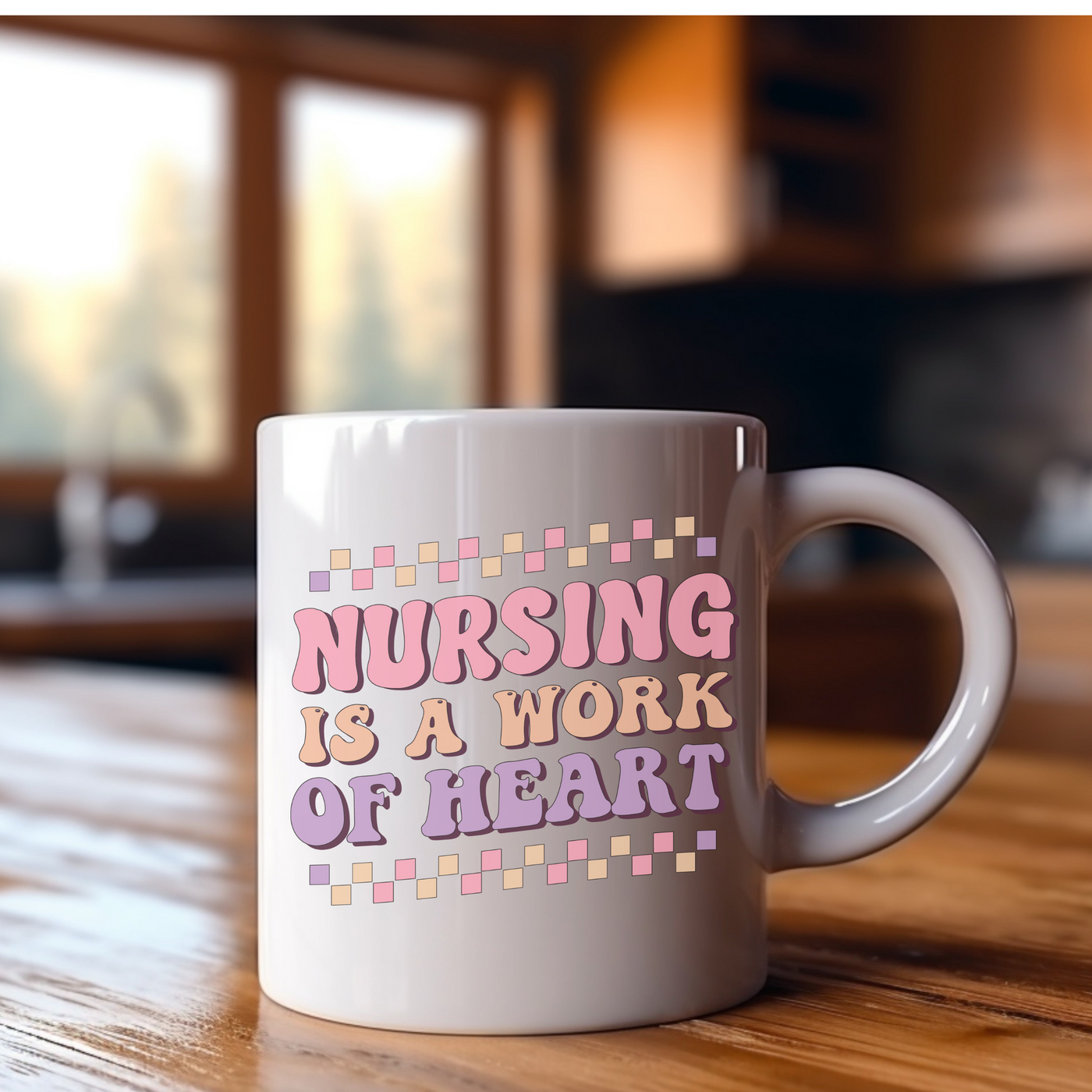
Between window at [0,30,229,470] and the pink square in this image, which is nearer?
the pink square

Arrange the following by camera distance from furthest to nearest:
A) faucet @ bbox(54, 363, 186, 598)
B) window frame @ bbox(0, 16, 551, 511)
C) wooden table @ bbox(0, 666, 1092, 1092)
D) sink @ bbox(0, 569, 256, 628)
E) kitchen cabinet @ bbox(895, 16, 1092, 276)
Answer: kitchen cabinet @ bbox(895, 16, 1092, 276) < window frame @ bbox(0, 16, 551, 511) < faucet @ bbox(54, 363, 186, 598) < sink @ bbox(0, 569, 256, 628) < wooden table @ bbox(0, 666, 1092, 1092)

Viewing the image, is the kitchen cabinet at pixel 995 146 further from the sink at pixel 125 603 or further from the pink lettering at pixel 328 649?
the pink lettering at pixel 328 649

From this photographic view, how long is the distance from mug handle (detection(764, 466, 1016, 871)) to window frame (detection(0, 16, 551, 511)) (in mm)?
2633

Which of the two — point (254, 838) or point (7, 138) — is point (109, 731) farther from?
point (7, 138)

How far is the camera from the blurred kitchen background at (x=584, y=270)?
2.92 meters

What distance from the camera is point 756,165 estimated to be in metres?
3.41

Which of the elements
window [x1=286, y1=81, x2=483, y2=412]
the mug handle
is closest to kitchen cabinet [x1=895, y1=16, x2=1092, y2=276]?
window [x1=286, y1=81, x2=483, y2=412]

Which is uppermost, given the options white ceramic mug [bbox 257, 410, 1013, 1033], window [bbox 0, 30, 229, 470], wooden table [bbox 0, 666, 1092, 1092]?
window [bbox 0, 30, 229, 470]

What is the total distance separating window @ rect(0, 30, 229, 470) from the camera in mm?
2867

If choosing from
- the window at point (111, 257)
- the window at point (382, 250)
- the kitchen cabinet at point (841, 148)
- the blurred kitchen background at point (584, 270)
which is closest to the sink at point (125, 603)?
the blurred kitchen background at point (584, 270)

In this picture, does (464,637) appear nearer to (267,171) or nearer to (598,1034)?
(598,1034)

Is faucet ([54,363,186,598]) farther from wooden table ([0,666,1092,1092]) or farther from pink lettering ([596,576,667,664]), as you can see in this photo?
pink lettering ([596,576,667,664])

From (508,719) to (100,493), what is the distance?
2561mm

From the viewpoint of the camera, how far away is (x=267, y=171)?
3.20 m
